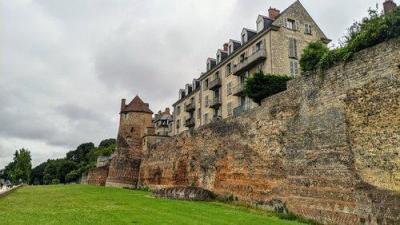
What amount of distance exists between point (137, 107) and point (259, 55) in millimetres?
16357

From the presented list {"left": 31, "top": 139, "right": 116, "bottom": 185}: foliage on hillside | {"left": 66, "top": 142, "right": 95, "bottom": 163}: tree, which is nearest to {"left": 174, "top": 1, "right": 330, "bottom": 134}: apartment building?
{"left": 31, "top": 139, "right": 116, "bottom": 185}: foliage on hillside

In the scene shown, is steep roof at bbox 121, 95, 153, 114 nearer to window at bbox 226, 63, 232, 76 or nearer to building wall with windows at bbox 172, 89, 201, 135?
building wall with windows at bbox 172, 89, 201, 135

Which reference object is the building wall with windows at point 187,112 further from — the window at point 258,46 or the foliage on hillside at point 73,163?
the foliage on hillside at point 73,163

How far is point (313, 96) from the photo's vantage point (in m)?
15.6

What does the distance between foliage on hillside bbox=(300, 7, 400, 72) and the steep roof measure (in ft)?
90.4

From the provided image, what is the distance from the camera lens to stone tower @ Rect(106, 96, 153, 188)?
3813 cm

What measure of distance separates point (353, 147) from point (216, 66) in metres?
28.4

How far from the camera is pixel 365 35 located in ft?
45.1

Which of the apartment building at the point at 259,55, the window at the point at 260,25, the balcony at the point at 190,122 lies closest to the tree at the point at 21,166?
the balcony at the point at 190,122

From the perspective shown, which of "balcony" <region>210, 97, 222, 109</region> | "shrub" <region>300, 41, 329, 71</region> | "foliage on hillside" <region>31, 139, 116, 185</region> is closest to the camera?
"shrub" <region>300, 41, 329, 71</region>

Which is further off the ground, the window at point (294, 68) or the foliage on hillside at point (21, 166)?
the window at point (294, 68)

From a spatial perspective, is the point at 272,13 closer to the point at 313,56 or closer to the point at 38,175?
the point at 313,56

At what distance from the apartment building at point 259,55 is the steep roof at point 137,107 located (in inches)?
270

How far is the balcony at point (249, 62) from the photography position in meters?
31.5
